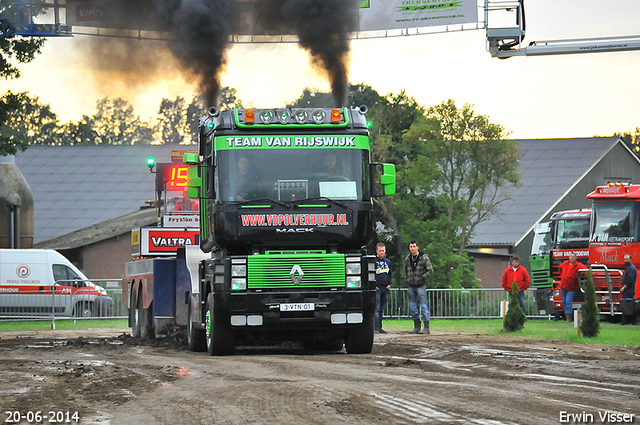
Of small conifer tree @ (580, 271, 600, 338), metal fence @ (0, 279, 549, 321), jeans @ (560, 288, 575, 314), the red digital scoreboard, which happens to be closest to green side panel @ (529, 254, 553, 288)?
metal fence @ (0, 279, 549, 321)

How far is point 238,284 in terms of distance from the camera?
13914 mm

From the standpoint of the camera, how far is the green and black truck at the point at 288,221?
13.9m

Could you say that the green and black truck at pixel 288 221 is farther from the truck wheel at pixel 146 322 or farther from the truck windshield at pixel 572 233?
the truck windshield at pixel 572 233

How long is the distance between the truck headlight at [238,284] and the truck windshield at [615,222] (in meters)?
16.9

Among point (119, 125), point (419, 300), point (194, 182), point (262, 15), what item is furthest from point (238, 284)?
point (119, 125)

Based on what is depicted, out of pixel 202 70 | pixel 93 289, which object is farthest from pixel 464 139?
pixel 202 70

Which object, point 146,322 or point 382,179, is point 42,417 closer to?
point 382,179

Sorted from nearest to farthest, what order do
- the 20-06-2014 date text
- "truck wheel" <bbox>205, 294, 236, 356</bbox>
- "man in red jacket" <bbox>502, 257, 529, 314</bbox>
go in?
the 20-06-2014 date text < "truck wheel" <bbox>205, 294, 236, 356</bbox> < "man in red jacket" <bbox>502, 257, 529, 314</bbox>

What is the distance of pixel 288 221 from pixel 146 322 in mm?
6352

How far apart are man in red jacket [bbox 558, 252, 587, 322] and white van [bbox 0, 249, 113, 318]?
546 inches

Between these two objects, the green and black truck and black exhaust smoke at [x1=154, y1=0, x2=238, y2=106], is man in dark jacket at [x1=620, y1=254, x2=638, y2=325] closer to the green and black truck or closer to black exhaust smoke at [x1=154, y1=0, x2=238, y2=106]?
black exhaust smoke at [x1=154, y1=0, x2=238, y2=106]

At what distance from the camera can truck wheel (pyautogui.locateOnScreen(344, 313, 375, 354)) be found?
1480 centimetres

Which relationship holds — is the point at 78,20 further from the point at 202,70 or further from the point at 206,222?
the point at 206,222

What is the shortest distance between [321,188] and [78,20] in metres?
12.5
